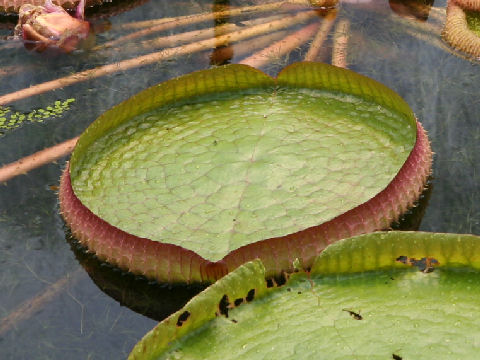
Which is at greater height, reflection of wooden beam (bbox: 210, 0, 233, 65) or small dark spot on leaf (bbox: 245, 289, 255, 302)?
reflection of wooden beam (bbox: 210, 0, 233, 65)

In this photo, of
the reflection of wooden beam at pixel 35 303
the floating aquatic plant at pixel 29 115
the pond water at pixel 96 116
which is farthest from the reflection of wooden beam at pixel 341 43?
the reflection of wooden beam at pixel 35 303

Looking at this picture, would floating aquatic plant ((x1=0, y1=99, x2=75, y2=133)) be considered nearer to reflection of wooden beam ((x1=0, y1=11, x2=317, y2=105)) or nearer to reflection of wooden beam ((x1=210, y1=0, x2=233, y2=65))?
reflection of wooden beam ((x1=0, y1=11, x2=317, y2=105))

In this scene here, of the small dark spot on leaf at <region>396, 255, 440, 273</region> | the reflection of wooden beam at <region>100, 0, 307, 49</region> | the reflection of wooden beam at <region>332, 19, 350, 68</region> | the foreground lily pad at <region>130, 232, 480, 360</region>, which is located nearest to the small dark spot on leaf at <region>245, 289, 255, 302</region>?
the foreground lily pad at <region>130, 232, 480, 360</region>

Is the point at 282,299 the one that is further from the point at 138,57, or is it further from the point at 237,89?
the point at 138,57

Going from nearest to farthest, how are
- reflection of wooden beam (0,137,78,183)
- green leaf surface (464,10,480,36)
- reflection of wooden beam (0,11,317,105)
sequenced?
1. reflection of wooden beam (0,137,78,183)
2. reflection of wooden beam (0,11,317,105)
3. green leaf surface (464,10,480,36)

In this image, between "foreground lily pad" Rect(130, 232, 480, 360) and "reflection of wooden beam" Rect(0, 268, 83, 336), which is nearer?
"foreground lily pad" Rect(130, 232, 480, 360)

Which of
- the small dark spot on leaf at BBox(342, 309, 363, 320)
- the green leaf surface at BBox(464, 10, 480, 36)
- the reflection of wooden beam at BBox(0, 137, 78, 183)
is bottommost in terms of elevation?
the reflection of wooden beam at BBox(0, 137, 78, 183)

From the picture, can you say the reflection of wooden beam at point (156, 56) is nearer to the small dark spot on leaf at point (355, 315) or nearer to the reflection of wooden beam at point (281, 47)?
the reflection of wooden beam at point (281, 47)
